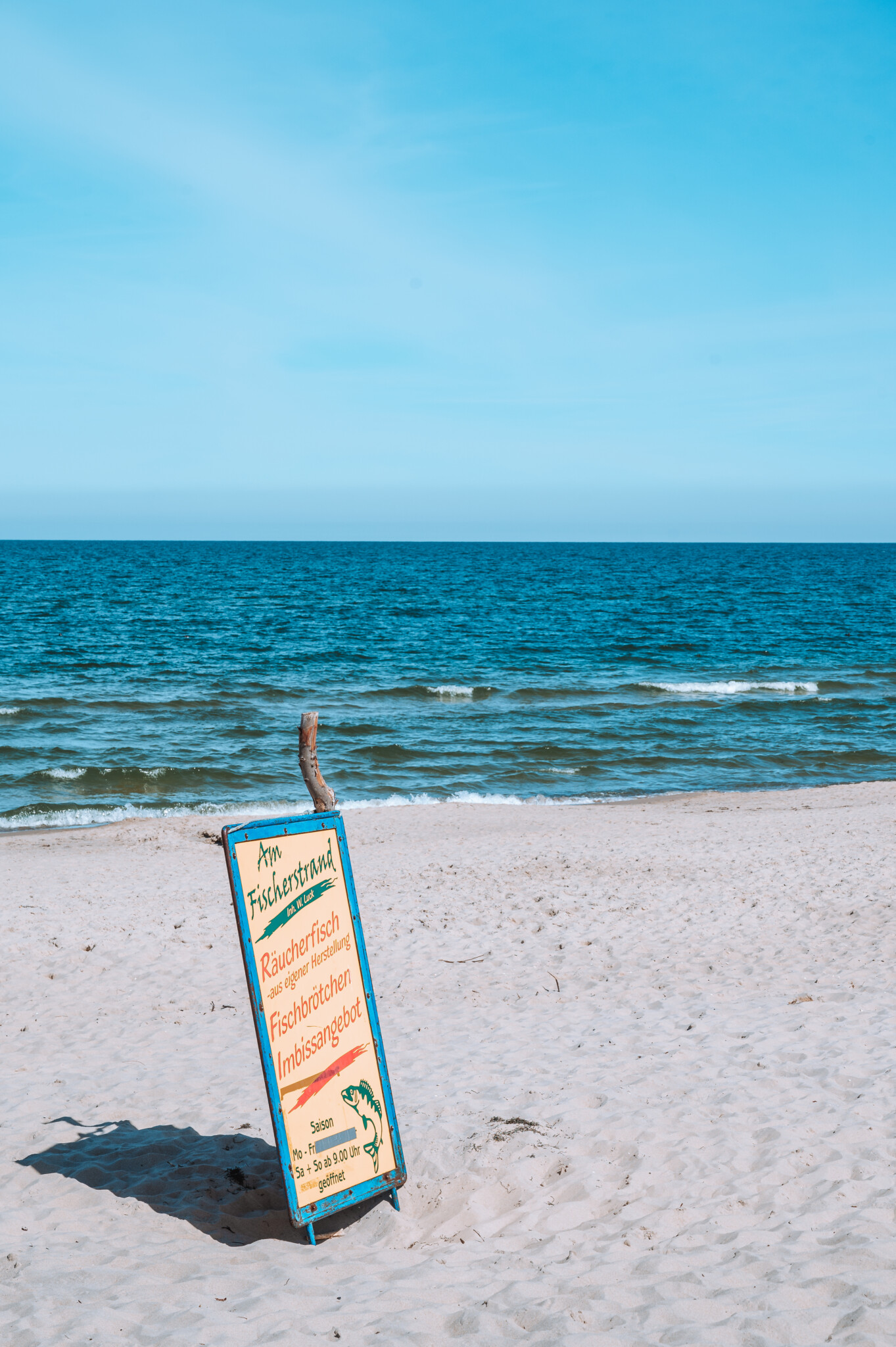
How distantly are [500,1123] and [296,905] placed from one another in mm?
2207

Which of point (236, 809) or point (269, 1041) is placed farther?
point (236, 809)

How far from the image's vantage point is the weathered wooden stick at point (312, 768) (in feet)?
17.8

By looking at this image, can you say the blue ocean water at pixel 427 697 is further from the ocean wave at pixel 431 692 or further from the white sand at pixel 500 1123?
the white sand at pixel 500 1123

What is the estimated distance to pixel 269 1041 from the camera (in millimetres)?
4859

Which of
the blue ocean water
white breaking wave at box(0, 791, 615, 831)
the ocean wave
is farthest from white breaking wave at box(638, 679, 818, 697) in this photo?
white breaking wave at box(0, 791, 615, 831)

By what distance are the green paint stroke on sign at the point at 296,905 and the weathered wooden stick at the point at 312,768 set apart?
16.4 inches

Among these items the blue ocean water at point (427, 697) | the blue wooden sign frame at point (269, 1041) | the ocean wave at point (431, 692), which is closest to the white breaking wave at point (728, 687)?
the blue ocean water at point (427, 697)

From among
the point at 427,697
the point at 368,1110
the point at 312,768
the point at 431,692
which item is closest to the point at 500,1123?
A: the point at 368,1110

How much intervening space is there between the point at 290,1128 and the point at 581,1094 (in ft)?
7.70

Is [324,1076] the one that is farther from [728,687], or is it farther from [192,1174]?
[728,687]

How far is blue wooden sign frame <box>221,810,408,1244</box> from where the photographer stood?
4.79 metres

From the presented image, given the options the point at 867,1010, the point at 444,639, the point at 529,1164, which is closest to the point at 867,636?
the point at 444,639

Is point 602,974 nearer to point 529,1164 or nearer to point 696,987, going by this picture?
point 696,987

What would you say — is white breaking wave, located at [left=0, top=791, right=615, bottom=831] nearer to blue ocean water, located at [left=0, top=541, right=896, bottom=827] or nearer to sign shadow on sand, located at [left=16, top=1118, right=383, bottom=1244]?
blue ocean water, located at [left=0, top=541, right=896, bottom=827]
